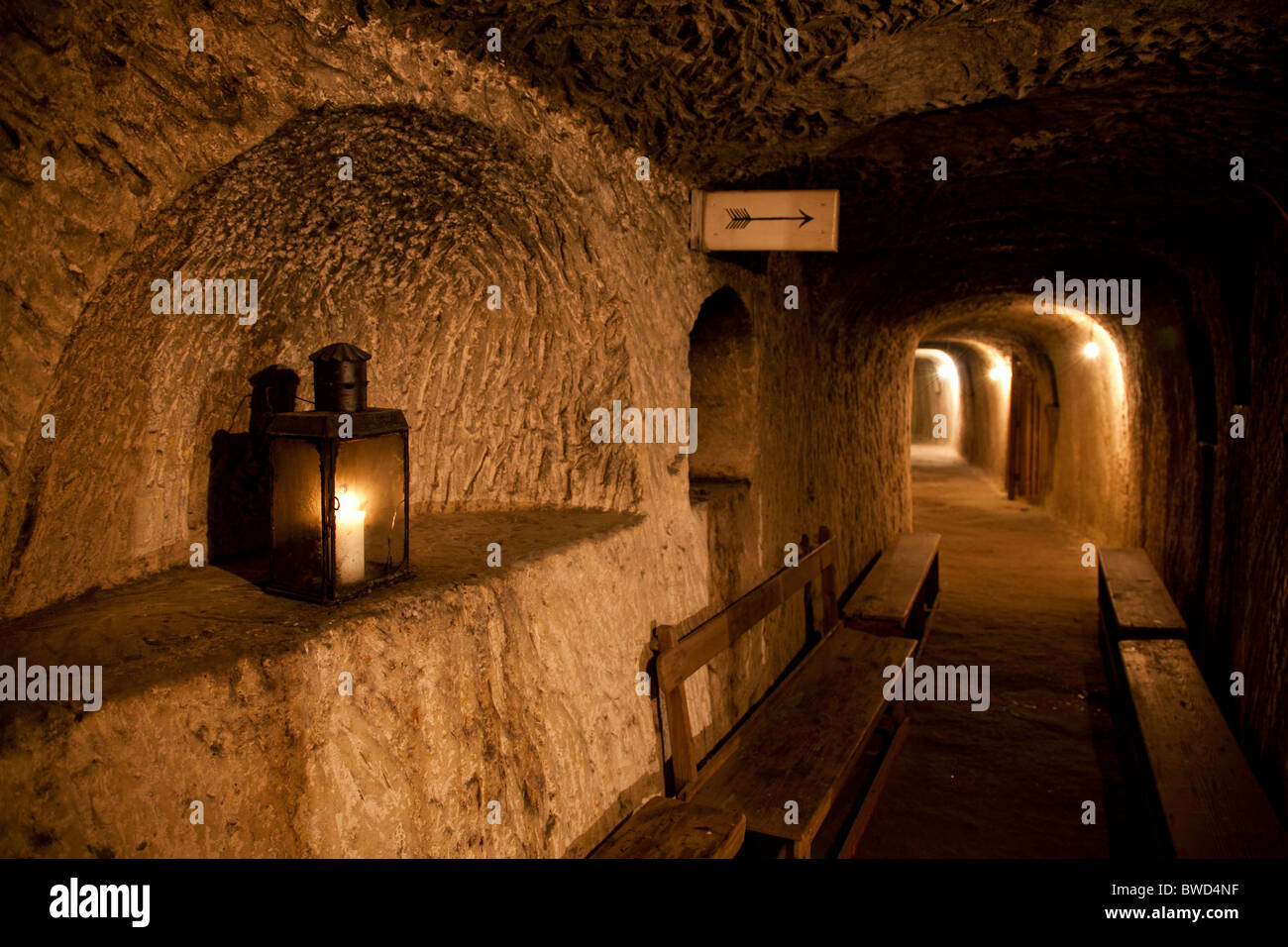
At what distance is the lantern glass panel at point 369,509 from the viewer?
7.23ft

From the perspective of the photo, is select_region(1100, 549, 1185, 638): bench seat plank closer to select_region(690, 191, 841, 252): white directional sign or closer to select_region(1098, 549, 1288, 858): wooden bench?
select_region(1098, 549, 1288, 858): wooden bench

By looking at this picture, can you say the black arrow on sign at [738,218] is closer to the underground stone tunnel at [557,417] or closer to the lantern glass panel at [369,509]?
the underground stone tunnel at [557,417]

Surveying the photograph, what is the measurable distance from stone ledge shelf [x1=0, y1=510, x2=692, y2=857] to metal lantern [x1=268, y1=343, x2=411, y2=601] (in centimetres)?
9

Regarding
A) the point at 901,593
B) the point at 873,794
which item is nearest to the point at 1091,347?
the point at 901,593

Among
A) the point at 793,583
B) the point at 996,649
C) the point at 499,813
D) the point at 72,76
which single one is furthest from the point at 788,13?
the point at 996,649

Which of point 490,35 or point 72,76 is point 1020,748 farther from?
point 72,76

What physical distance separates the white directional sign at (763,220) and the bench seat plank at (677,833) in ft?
7.33

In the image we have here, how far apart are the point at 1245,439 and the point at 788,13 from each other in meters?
3.73

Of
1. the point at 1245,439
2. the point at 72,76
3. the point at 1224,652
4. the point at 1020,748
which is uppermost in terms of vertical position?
the point at 72,76

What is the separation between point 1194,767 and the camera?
3613 mm

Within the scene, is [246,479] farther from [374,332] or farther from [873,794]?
[873,794]

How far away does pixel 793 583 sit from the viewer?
4684mm

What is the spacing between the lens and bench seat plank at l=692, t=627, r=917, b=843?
3170 millimetres

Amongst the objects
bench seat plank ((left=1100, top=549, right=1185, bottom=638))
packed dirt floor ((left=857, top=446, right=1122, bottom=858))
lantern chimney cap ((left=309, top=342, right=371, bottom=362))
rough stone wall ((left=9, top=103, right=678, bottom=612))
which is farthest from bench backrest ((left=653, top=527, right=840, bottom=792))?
bench seat plank ((left=1100, top=549, right=1185, bottom=638))
